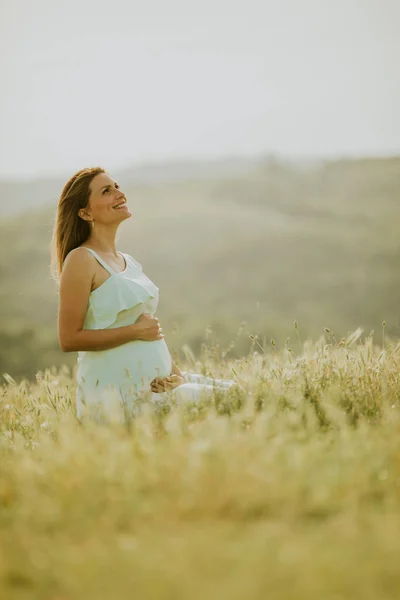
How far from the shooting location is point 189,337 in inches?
651

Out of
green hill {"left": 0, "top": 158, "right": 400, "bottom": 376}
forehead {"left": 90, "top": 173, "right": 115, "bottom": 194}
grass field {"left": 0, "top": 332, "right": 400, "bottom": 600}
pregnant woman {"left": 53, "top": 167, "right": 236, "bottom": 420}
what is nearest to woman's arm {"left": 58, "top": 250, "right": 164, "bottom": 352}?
pregnant woman {"left": 53, "top": 167, "right": 236, "bottom": 420}

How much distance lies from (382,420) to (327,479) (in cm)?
98

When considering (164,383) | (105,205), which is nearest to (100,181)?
(105,205)

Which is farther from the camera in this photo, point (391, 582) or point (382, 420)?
point (382, 420)

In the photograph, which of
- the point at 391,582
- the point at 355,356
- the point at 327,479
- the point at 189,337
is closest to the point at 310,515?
the point at 327,479

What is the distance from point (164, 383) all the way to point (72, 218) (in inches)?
59.6

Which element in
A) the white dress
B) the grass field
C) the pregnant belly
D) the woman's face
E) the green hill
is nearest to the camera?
the grass field

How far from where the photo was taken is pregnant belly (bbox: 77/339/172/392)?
470 centimetres

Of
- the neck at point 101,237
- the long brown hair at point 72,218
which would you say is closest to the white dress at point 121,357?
the neck at point 101,237

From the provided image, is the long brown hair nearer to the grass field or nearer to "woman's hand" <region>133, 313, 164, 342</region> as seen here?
"woman's hand" <region>133, 313, 164, 342</region>

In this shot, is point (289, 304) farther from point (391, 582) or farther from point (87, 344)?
point (391, 582)

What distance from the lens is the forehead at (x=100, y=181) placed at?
5.05m

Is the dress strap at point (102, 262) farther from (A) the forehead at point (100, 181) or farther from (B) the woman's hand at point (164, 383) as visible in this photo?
(B) the woman's hand at point (164, 383)

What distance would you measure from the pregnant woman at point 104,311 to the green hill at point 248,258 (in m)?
7.08
